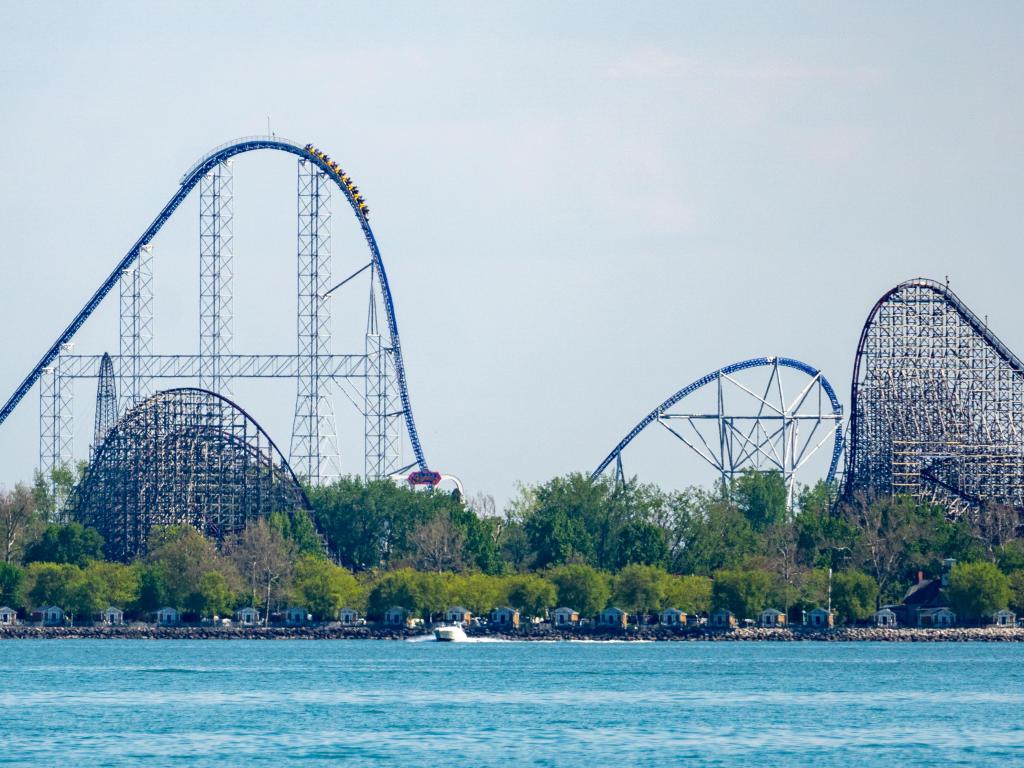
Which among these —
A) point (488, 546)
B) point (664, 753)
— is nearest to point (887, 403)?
point (488, 546)

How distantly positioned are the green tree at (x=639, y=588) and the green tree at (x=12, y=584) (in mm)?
28078

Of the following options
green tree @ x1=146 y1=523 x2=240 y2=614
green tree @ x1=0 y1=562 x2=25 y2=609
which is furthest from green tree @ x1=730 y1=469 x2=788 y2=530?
green tree @ x1=0 y1=562 x2=25 y2=609

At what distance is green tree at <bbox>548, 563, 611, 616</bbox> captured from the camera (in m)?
109

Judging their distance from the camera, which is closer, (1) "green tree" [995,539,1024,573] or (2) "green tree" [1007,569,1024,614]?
(2) "green tree" [1007,569,1024,614]

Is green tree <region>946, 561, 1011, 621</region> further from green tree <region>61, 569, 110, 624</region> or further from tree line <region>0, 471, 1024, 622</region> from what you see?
green tree <region>61, 569, 110, 624</region>

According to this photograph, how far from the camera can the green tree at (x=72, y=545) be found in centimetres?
11812

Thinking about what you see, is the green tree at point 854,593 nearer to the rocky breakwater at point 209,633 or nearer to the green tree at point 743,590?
the green tree at point 743,590

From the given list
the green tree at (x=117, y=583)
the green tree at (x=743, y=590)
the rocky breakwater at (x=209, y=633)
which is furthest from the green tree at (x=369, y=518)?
the green tree at (x=743, y=590)

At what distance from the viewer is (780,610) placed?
11050cm

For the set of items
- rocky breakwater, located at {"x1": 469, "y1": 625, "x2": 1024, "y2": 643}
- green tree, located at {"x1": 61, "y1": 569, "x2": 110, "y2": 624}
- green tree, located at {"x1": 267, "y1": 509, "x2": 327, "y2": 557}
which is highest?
green tree, located at {"x1": 267, "y1": 509, "x2": 327, "y2": 557}

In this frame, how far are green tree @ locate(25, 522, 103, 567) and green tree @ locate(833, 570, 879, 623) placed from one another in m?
36.4

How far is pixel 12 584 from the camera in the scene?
115 meters

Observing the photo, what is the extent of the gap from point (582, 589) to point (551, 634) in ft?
9.09

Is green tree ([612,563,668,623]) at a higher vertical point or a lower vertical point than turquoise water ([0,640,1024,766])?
higher
